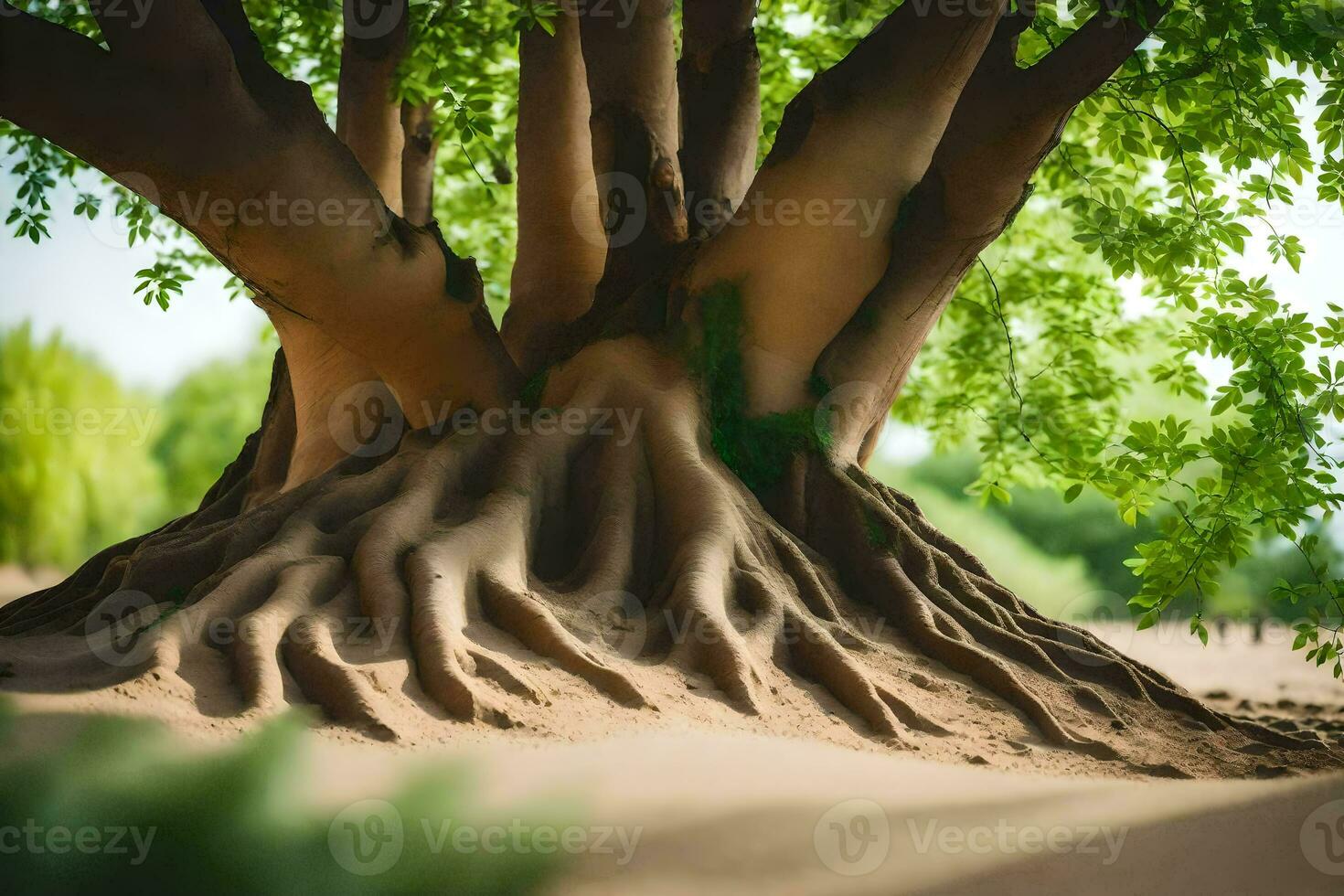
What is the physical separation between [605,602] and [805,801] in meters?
1.40

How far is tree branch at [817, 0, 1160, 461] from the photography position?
4.29m

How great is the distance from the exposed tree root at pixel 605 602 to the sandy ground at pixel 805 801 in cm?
12

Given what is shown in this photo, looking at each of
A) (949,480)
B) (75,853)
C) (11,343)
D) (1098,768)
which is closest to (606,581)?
(1098,768)

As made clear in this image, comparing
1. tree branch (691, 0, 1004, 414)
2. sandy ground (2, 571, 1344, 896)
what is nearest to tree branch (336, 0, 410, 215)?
tree branch (691, 0, 1004, 414)

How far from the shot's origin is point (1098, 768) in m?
3.43

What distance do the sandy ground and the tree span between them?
0.16 m

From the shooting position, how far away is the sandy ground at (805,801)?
2.45 meters

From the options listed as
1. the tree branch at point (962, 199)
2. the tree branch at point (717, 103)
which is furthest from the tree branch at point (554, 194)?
the tree branch at point (962, 199)

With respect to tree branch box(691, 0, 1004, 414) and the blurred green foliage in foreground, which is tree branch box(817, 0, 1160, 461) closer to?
tree branch box(691, 0, 1004, 414)

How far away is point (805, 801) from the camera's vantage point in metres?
2.69

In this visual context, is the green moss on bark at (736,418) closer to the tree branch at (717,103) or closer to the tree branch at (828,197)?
the tree branch at (828,197)

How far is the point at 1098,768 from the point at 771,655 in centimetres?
100

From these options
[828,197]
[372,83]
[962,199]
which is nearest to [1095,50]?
[962,199]

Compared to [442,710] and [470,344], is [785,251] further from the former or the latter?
[442,710]
